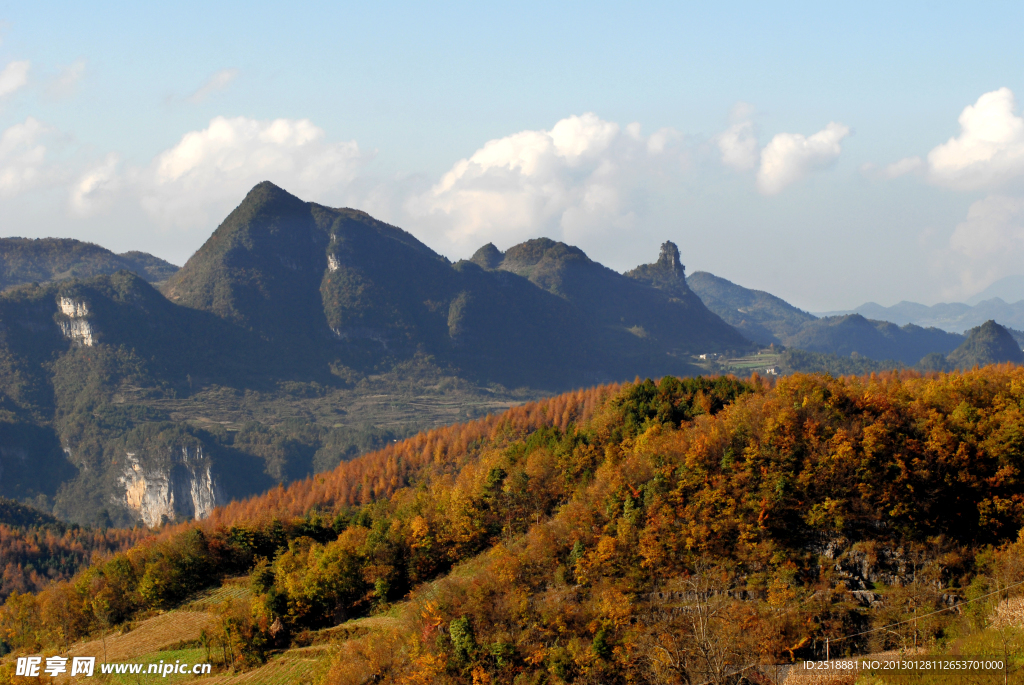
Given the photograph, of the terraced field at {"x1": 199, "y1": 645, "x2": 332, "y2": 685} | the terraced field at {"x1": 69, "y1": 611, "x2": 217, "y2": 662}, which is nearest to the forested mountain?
the terraced field at {"x1": 199, "y1": 645, "x2": 332, "y2": 685}

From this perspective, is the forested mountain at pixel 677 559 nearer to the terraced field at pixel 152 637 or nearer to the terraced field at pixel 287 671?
the terraced field at pixel 287 671

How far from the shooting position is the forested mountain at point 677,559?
103m

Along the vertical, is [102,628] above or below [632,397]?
below

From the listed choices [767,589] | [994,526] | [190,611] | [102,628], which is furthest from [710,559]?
[102,628]

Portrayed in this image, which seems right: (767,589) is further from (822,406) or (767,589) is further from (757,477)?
(822,406)

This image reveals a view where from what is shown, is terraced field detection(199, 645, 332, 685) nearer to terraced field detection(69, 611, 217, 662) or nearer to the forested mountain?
the forested mountain

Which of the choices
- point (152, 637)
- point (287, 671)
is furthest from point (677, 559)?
point (152, 637)

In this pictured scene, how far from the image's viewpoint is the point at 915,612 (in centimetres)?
9906

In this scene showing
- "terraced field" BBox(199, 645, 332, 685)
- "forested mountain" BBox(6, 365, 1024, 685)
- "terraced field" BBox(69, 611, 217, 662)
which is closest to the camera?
"forested mountain" BBox(6, 365, 1024, 685)

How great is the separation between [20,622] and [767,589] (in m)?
141

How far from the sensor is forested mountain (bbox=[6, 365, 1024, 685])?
103 m

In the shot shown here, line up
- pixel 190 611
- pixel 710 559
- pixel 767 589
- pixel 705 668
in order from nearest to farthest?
1. pixel 705 668
2. pixel 767 589
3. pixel 710 559
4. pixel 190 611

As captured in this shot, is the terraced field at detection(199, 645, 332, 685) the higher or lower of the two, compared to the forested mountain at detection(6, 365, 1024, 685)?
lower

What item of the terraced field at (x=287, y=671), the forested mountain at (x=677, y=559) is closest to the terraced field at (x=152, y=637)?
the forested mountain at (x=677, y=559)
